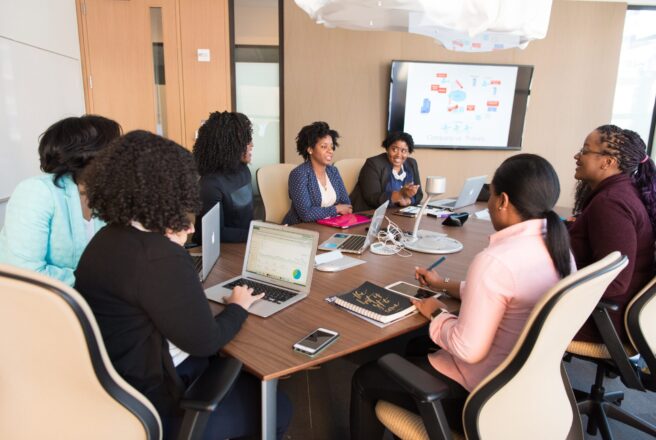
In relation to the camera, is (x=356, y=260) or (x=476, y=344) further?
(x=356, y=260)

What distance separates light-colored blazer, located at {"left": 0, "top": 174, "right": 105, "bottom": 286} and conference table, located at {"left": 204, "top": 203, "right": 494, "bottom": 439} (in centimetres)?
51

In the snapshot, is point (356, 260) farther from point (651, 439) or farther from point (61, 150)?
point (651, 439)

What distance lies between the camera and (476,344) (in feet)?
3.77

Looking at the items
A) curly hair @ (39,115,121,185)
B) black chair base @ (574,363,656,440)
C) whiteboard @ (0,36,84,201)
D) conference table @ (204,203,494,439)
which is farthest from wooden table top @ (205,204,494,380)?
whiteboard @ (0,36,84,201)

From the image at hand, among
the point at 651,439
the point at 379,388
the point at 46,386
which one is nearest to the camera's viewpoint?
the point at 46,386

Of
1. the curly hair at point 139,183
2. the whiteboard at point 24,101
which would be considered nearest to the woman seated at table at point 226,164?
the curly hair at point 139,183

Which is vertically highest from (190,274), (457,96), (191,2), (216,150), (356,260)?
(191,2)

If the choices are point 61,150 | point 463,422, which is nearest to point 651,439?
point 463,422

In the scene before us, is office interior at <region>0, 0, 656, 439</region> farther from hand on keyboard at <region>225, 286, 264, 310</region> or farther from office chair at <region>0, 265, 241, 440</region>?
office chair at <region>0, 265, 241, 440</region>

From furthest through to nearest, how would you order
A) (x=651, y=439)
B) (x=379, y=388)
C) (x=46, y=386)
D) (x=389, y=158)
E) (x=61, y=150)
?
(x=389, y=158) → (x=651, y=439) → (x=61, y=150) → (x=379, y=388) → (x=46, y=386)

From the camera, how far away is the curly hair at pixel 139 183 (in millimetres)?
1062

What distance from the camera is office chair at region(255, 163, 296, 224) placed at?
3045 mm

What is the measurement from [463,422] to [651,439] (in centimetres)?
137

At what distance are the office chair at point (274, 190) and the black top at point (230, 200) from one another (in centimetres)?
53
